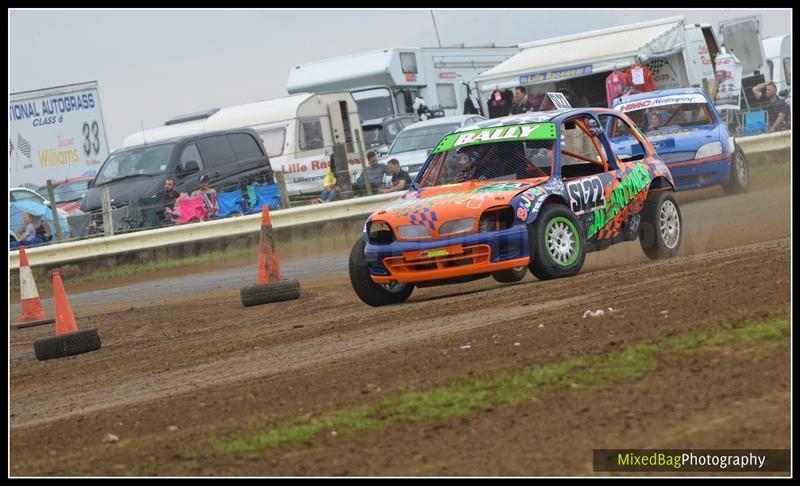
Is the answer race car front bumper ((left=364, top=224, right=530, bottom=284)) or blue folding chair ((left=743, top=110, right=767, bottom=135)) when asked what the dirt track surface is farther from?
blue folding chair ((left=743, top=110, right=767, bottom=135))

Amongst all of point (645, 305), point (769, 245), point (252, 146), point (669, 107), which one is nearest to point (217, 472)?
point (645, 305)

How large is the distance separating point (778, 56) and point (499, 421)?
31.2m

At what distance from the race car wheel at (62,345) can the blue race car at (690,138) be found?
31.0 ft

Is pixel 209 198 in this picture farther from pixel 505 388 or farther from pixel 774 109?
pixel 505 388

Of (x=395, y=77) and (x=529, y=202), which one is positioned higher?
(x=395, y=77)

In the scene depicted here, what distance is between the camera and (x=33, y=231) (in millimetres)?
19172

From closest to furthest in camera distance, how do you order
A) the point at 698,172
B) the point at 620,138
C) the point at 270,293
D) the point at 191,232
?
1. the point at 270,293
2. the point at 620,138
3. the point at 698,172
4. the point at 191,232

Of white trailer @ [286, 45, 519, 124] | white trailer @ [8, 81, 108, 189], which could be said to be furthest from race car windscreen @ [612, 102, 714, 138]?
white trailer @ [8, 81, 108, 189]

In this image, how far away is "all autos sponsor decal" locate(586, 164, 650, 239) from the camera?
1083cm

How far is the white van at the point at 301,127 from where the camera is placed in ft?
79.7

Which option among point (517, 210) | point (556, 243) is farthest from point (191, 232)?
point (517, 210)

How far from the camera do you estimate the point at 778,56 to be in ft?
113

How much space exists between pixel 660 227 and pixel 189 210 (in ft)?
30.2

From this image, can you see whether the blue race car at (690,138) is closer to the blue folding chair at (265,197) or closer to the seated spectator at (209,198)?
the blue folding chair at (265,197)
